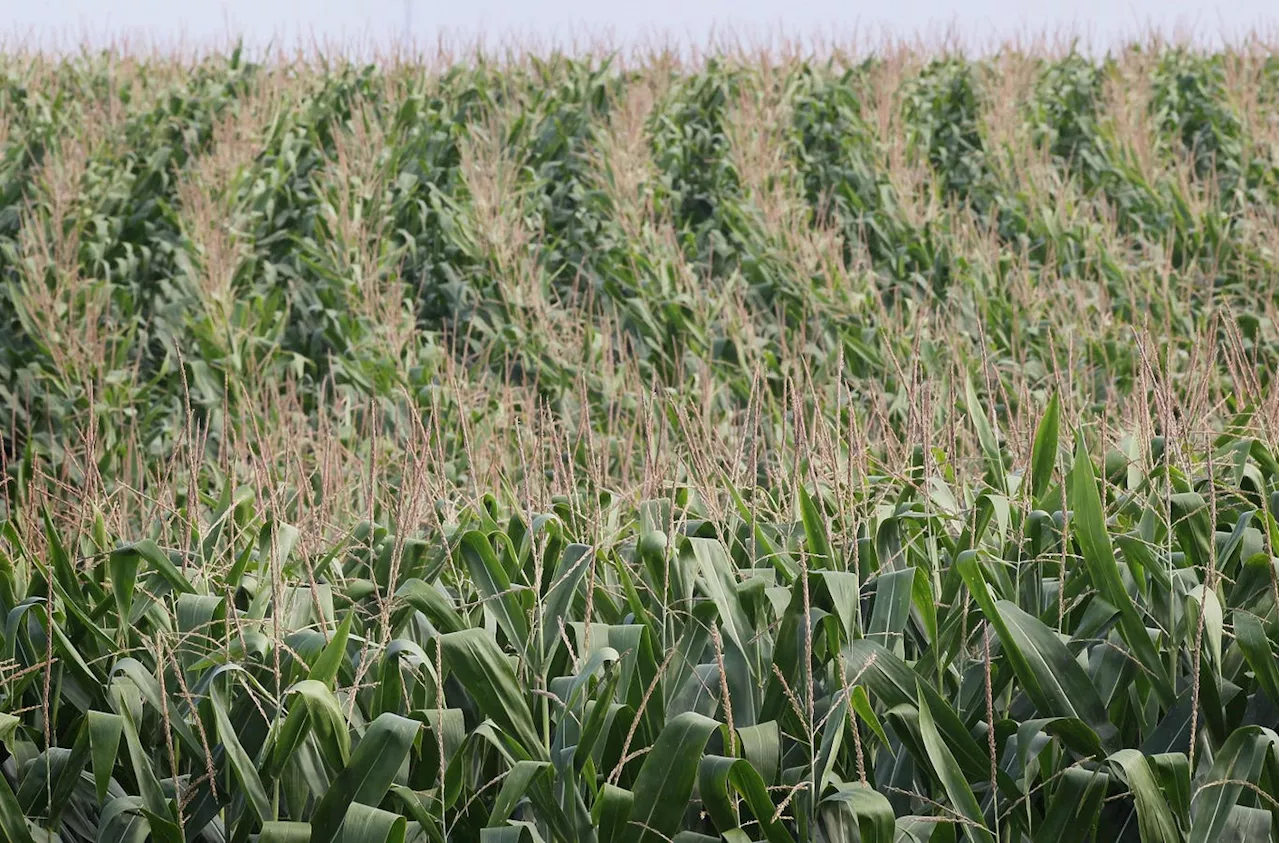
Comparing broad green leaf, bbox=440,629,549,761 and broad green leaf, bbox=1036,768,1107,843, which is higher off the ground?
broad green leaf, bbox=440,629,549,761

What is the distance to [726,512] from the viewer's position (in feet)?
10.1

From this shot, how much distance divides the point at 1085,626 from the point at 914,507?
688 mm

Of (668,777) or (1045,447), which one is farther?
(1045,447)

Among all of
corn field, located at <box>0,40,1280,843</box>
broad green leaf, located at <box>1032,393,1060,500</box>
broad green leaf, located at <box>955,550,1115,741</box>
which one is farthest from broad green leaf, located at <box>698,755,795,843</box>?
broad green leaf, located at <box>1032,393,1060,500</box>

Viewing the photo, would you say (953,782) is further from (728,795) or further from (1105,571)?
(1105,571)

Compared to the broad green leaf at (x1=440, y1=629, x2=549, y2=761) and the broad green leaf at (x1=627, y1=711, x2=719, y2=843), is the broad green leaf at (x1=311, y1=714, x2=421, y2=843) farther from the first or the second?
the broad green leaf at (x1=627, y1=711, x2=719, y2=843)

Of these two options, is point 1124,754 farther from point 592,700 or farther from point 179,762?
point 179,762

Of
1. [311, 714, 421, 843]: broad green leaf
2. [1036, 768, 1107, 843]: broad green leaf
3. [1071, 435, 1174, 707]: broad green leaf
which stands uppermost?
[1071, 435, 1174, 707]: broad green leaf

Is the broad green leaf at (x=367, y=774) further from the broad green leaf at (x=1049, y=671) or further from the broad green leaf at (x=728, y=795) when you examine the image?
the broad green leaf at (x=1049, y=671)

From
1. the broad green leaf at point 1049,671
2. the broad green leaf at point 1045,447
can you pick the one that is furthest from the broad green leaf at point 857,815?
the broad green leaf at point 1045,447

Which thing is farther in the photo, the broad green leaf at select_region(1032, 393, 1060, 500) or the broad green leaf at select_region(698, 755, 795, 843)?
the broad green leaf at select_region(1032, 393, 1060, 500)

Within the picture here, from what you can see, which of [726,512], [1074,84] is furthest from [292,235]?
[1074,84]

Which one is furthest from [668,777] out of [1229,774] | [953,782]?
[1229,774]

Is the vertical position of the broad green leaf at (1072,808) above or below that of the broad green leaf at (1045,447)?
below
